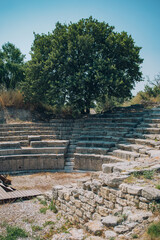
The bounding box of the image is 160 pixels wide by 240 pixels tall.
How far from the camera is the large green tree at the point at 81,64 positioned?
43.4ft

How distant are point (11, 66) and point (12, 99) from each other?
121 inches

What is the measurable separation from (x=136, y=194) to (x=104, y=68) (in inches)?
373

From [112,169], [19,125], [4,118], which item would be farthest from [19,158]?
[112,169]

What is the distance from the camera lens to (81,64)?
13945mm

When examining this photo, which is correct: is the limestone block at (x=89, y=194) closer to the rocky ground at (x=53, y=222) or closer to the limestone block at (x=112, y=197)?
the limestone block at (x=112, y=197)

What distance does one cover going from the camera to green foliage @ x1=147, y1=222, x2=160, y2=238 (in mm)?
3614

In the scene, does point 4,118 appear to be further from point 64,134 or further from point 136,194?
point 136,194

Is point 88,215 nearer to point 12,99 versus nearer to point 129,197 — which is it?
point 129,197

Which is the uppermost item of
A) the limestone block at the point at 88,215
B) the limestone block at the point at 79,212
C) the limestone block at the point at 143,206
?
the limestone block at the point at 143,206

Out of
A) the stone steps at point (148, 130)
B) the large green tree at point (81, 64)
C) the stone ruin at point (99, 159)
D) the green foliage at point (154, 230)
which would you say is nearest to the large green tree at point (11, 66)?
the large green tree at point (81, 64)

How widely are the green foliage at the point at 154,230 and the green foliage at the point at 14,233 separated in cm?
277

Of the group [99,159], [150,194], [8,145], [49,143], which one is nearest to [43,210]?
[150,194]

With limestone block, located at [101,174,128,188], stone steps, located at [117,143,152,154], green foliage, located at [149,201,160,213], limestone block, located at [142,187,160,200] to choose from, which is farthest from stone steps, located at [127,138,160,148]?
green foliage, located at [149,201,160,213]

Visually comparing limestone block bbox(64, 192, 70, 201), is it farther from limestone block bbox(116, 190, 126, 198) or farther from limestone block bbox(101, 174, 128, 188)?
limestone block bbox(116, 190, 126, 198)
